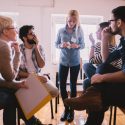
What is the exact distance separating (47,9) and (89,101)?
3.46 meters

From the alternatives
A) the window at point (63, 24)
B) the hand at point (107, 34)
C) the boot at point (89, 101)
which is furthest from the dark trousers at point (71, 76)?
the window at point (63, 24)

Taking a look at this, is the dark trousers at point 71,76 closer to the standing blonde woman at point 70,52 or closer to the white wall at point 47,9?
the standing blonde woman at point 70,52

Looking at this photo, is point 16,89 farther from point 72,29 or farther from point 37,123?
point 72,29

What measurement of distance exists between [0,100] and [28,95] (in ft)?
0.72

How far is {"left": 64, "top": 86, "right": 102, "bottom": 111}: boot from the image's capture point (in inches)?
64.7

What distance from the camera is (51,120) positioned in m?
3.19

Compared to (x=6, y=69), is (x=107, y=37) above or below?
above

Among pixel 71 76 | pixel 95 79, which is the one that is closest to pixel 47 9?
pixel 71 76

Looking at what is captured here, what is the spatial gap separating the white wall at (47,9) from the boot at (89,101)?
3.26 meters

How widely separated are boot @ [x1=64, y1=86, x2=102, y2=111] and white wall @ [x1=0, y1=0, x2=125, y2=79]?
3.26m

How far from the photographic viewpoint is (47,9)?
4.86 meters

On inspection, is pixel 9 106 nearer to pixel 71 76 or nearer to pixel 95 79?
pixel 95 79

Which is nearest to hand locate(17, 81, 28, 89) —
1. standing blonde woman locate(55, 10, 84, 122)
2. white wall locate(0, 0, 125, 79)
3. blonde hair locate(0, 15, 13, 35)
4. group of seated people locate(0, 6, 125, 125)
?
group of seated people locate(0, 6, 125, 125)

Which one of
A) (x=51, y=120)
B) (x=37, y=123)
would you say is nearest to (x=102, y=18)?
(x=51, y=120)
